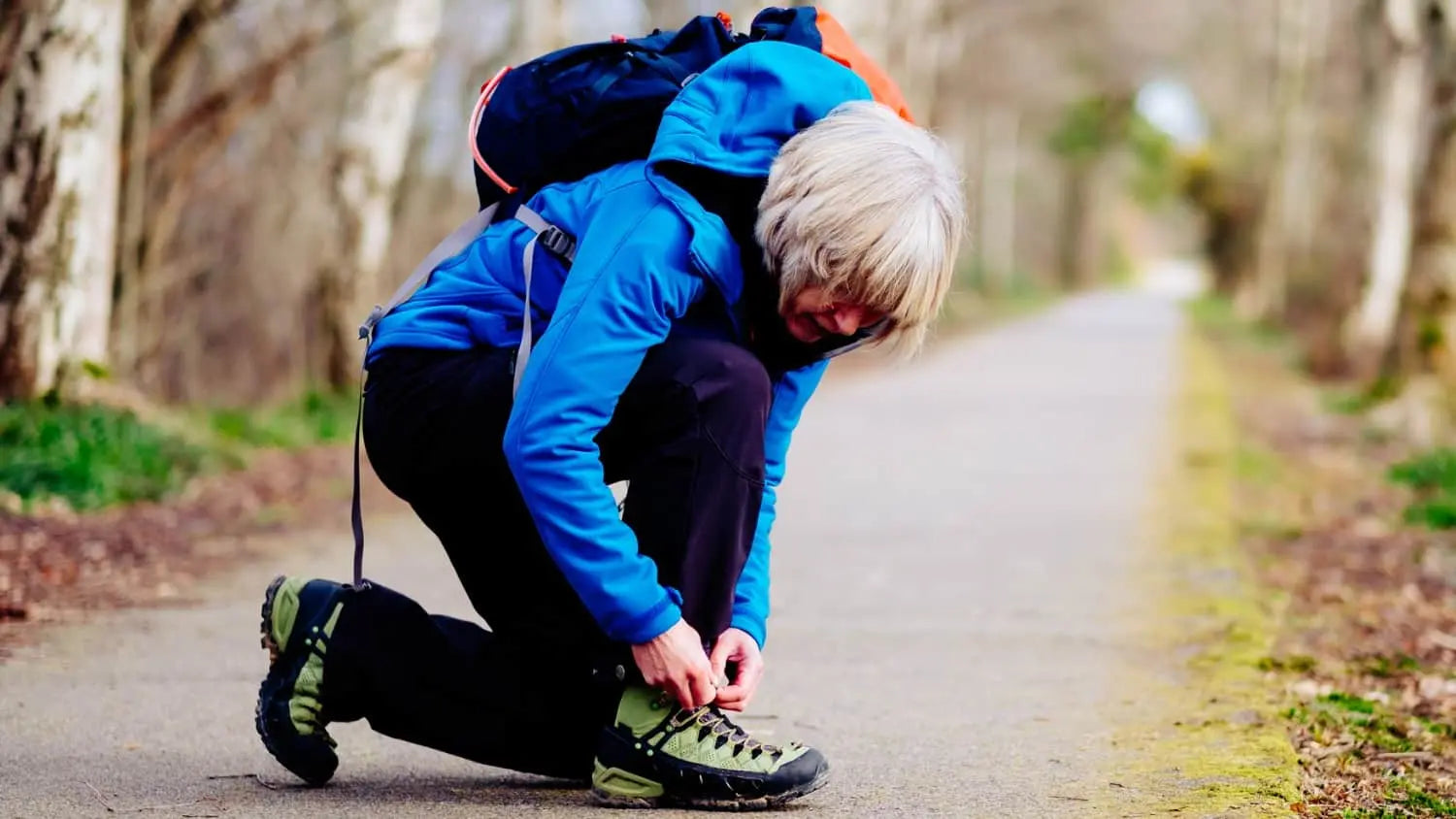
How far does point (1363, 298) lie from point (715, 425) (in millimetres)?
14957

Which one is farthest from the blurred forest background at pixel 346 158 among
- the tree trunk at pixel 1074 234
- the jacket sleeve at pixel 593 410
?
the tree trunk at pixel 1074 234

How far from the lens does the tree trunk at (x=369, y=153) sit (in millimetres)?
11133

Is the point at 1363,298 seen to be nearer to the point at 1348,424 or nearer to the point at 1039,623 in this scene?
the point at 1348,424

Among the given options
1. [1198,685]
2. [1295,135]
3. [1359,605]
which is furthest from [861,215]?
[1295,135]

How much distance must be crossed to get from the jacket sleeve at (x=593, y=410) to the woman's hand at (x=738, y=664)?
21 cm

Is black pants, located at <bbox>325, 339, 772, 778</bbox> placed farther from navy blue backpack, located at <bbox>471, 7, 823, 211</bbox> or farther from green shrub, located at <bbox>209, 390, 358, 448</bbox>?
green shrub, located at <bbox>209, 390, 358, 448</bbox>

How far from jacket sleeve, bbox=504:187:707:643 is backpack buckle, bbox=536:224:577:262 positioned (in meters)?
0.13

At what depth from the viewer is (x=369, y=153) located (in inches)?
→ 443

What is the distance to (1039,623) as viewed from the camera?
16.5 feet

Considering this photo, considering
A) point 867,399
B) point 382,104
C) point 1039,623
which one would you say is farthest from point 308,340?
point 1039,623

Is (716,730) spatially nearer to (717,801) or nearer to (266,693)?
(717,801)

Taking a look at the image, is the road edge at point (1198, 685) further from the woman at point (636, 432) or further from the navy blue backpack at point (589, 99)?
the navy blue backpack at point (589, 99)

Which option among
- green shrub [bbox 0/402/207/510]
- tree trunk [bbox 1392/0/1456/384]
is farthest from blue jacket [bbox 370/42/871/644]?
tree trunk [bbox 1392/0/1456/384]

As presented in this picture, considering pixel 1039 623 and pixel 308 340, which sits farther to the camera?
pixel 308 340
